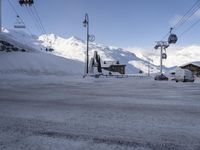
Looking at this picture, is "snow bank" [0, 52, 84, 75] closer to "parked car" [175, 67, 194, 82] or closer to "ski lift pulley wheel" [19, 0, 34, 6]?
"parked car" [175, 67, 194, 82]

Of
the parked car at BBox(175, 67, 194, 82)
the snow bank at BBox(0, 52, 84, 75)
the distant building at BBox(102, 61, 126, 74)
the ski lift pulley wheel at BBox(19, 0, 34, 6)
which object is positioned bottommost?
the parked car at BBox(175, 67, 194, 82)

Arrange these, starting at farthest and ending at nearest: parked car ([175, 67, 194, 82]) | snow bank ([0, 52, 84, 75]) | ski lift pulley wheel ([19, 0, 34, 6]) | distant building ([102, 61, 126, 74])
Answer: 1. distant building ([102, 61, 126, 74])
2. snow bank ([0, 52, 84, 75])
3. parked car ([175, 67, 194, 82])
4. ski lift pulley wheel ([19, 0, 34, 6])

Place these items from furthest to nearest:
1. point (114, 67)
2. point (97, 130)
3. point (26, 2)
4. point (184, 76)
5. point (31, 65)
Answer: point (114, 67) → point (31, 65) → point (184, 76) → point (26, 2) → point (97, 130)

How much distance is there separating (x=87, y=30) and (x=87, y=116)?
129ft

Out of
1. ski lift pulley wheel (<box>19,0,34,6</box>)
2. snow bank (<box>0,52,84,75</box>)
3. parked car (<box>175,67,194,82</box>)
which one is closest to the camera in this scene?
ski lift pulley wheel (<box>19,0,34,6</box>)

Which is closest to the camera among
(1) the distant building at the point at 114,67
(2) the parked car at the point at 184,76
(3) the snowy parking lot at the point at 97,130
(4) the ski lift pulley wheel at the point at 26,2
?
(3) the snowy parking lot at the point at 97,130

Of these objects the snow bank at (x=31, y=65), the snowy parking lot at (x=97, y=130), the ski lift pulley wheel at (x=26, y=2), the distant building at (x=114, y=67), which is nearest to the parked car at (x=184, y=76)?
the ski lift pulley wheel at (x=26, y=2)

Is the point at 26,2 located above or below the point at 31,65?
above

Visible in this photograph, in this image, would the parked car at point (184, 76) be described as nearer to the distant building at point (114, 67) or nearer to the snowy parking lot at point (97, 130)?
the snowy parking lot at point (97, 130)

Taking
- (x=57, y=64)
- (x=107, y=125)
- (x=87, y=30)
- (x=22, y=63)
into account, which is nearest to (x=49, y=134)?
(x=107, y=125)

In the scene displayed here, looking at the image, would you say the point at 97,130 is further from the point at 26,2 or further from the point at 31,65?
the point at 31,65

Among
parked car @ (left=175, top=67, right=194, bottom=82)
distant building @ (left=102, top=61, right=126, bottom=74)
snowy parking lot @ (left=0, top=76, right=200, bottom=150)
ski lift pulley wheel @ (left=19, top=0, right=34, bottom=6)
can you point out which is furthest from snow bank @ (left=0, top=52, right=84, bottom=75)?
distant building @ (left=102, top=61, right=126, bottom=74)

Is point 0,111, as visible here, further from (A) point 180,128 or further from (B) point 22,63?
(B) point 22,63

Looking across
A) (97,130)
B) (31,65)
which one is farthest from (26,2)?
(31,65)
